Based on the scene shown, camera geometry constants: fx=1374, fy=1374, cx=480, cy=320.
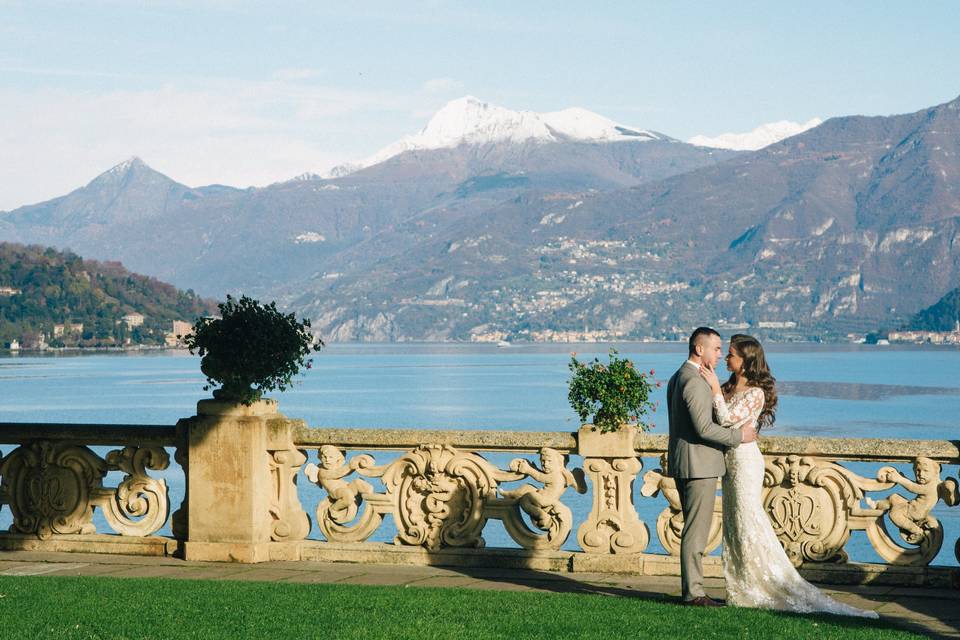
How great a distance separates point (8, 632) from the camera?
788cm

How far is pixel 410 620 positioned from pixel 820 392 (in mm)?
→ 106561

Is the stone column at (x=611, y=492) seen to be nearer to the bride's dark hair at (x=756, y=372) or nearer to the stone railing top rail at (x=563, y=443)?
the stone railing top rail at (x=563, y=443)

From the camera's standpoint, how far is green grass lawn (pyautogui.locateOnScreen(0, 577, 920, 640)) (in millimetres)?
7930

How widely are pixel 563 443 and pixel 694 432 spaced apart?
6.74 ft

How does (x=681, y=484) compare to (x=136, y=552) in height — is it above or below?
above

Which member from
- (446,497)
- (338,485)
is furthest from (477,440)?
(338,485)

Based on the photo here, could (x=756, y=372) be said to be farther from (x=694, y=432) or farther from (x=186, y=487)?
(x=186, y=487)

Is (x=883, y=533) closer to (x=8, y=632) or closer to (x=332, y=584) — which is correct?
(x=332, y=584)

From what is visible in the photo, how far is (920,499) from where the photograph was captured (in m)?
10.1

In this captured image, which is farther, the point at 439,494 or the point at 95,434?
the point at 95,434

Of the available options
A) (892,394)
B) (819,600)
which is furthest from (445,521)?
(892,394)

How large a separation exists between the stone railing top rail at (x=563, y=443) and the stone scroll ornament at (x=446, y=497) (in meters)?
0.10

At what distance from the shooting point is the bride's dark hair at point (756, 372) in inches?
348

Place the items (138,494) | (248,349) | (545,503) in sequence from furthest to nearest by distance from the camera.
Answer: (138,494)
(248,349)
(545,503)
